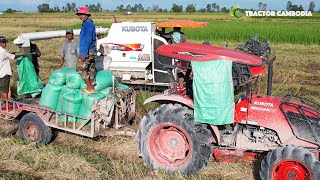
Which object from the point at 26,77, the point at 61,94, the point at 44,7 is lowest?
the point at 61,94

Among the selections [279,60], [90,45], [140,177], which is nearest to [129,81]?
[90,45]

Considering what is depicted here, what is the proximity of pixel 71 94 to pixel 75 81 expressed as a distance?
9.7 inches

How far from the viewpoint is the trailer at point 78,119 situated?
18.4ft

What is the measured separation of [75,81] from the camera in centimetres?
602

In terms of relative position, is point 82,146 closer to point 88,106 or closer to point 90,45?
point 88,106

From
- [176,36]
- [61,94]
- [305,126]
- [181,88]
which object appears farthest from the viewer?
[176,36]

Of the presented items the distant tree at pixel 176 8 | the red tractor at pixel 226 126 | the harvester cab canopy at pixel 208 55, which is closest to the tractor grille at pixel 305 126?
the red tractor at pixel 226 126

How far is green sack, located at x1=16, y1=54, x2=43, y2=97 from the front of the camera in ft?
23.2

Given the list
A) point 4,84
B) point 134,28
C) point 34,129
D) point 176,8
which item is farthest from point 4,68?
point 176,8

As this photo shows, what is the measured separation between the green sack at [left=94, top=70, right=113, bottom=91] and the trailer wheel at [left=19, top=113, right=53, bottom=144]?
3.38 feet

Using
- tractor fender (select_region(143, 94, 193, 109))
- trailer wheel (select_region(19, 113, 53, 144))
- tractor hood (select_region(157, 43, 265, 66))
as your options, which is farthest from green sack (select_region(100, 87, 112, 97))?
tractor hood (select_region(157, 43, 265, 66))

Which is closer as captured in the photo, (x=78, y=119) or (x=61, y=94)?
(x=78, y=119)

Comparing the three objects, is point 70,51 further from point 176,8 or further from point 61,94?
point 176,8

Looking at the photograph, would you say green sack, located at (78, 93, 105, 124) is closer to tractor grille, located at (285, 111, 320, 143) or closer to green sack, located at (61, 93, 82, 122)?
green sack, located at (61, 93, 82, 122)
